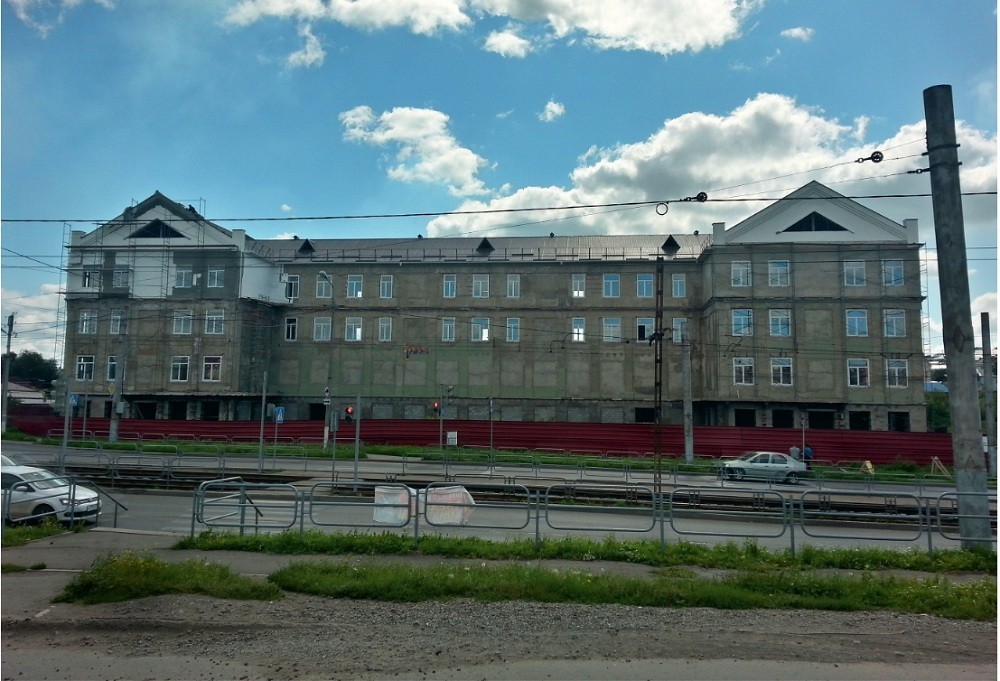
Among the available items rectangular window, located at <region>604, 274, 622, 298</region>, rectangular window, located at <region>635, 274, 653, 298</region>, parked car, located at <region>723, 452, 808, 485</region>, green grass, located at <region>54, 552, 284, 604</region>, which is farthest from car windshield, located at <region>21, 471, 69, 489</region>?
rectangular window, located at <region>635, 274, 653, 298</region>

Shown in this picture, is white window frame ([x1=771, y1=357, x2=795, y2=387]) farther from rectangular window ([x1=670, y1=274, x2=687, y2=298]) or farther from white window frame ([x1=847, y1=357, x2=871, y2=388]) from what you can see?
rectangular window ([x1=670, y1=274, x2=687, y2=298])

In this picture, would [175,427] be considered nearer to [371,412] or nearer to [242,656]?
[371,412]

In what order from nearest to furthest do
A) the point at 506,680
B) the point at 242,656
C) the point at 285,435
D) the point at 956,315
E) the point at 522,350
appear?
the point at 506,680 < the point at 242,656 < the point at 956,315 < the point at 285,435 < the point at 522,350

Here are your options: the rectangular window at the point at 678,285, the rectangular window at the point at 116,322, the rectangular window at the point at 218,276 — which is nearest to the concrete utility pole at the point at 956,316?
the rectangular window at the point at 678,285

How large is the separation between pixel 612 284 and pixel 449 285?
1230cm

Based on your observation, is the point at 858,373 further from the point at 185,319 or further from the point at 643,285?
the point at 185,319

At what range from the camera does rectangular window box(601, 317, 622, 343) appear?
5162 cm

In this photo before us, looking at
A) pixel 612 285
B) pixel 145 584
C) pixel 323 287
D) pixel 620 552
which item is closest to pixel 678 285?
pixel 612 285

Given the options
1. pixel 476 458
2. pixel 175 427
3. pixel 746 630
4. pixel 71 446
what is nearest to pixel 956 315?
pixel 746 630

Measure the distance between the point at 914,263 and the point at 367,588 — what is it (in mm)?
48386

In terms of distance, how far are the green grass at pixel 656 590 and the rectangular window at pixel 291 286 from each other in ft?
157

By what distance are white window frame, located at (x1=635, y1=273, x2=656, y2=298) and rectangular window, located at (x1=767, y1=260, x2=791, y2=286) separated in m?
8.23

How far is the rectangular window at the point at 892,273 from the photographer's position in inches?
1836

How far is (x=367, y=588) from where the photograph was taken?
891 centimetres
